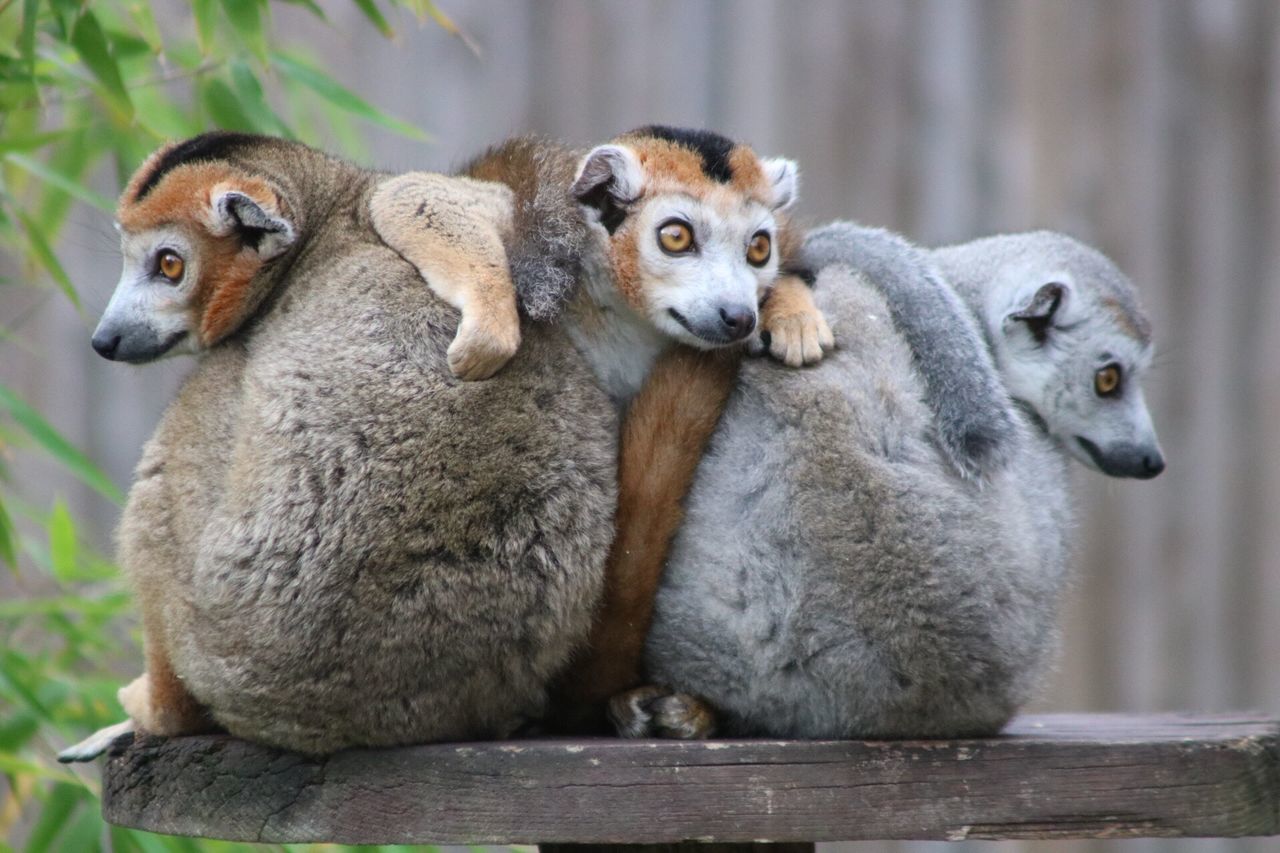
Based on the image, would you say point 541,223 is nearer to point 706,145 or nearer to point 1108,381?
point 706,145

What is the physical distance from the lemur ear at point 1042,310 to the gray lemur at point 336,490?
3.75ft

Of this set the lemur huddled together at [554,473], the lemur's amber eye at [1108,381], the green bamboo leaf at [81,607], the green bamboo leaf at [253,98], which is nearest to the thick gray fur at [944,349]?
the lemur huddled together at [554,473]

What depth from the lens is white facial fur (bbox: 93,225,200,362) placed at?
3.14 m

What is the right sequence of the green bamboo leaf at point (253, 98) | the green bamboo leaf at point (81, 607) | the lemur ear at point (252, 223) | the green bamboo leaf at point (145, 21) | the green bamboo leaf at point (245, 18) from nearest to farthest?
the lemur ear at point (252, 223), the green bamboo leaf at point (245, 18), the green bamboo leaf at point (145, 21), the green bamboo leaf at point (253, 98), the green bamboo leaf at point (81, 607)

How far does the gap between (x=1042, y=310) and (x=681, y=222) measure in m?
0.96

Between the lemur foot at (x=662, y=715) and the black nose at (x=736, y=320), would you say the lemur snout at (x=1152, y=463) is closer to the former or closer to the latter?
the black nose at (x=736, y=320)

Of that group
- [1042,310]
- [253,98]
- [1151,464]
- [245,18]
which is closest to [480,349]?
[245,18]

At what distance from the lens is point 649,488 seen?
3074 millimetres

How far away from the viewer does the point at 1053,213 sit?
6.53m

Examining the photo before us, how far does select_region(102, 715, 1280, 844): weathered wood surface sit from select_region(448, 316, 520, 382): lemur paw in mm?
789

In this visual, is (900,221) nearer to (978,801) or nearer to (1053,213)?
(1053,213)

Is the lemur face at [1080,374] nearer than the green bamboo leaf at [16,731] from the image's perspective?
Yes

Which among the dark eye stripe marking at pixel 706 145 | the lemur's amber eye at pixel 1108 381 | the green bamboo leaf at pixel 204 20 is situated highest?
the green bamboo leaf at pixel 204 20

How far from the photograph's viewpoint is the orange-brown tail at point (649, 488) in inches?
121
